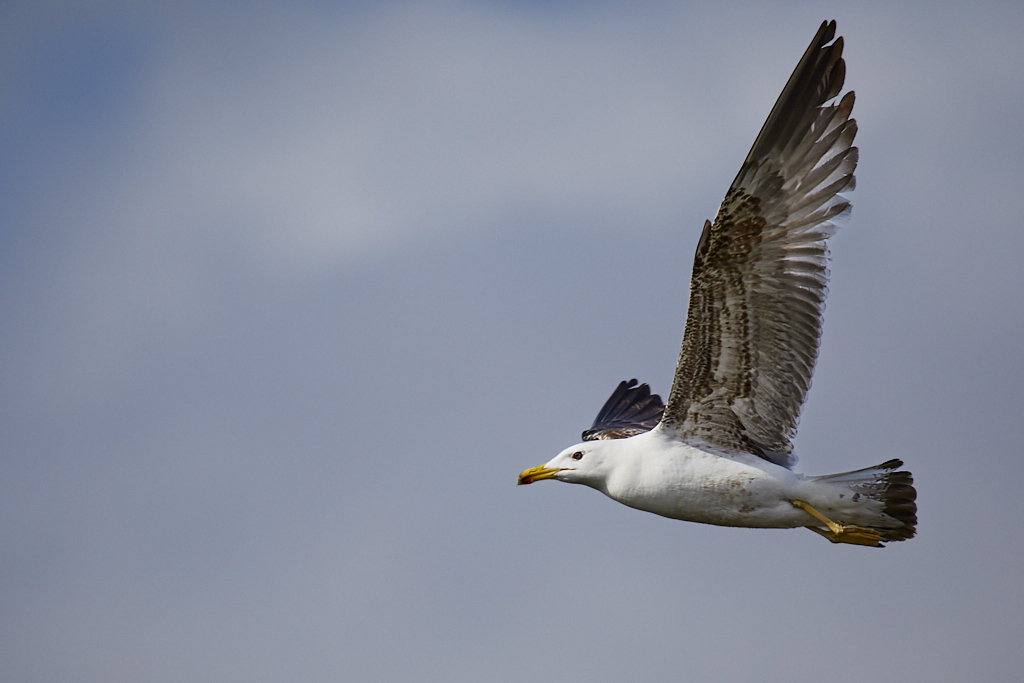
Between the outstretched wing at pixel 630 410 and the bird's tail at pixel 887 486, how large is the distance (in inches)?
197

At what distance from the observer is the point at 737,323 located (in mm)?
11523

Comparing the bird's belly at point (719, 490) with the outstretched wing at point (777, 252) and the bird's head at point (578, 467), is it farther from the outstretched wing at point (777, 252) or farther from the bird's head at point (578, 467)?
the outstretched wing at point (777, 252)

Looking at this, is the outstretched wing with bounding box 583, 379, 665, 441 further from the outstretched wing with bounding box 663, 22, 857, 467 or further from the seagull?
the outstretched wing with bounding box 663, 22, 857, 467

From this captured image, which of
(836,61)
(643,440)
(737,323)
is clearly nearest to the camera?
(836,61)

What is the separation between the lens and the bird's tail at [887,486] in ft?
38.7

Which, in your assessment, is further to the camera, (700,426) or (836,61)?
(700,426)

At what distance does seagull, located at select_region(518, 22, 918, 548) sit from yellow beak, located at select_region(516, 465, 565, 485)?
0.18 metres

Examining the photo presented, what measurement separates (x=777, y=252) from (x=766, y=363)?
1.31 meters

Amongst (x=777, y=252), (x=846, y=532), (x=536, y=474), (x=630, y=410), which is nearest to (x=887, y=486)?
(x=846, y=532)

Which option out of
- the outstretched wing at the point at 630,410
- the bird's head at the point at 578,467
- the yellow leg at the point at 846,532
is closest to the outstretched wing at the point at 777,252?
the yellow leg at the point at 846,532

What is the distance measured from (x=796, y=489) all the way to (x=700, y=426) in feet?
4.15

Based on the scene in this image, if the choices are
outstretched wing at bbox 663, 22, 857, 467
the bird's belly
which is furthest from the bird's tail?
outstretched wing at bbox 663, 22, 857, 467

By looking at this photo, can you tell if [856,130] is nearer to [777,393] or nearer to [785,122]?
[785,122]

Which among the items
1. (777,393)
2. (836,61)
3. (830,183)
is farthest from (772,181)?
(777,393)
